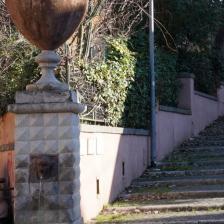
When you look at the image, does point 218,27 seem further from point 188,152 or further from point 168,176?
point 168,176

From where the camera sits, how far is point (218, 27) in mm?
19141

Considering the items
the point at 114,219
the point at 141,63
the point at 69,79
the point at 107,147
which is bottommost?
the point at 114,219

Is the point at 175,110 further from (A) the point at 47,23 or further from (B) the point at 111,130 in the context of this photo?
(A) the point at 47,23

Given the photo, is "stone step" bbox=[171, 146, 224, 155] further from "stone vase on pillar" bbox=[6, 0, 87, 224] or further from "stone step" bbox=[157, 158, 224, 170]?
"stone vase on pillar" bbox=[6, 0, 87, 224]

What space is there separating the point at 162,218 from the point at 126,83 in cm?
378

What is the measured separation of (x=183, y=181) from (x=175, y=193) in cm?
92

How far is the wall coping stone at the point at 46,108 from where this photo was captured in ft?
23.3

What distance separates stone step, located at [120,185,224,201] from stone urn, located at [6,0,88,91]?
4651mm

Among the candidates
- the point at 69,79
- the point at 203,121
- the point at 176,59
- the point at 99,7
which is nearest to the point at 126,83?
the point at 99,7

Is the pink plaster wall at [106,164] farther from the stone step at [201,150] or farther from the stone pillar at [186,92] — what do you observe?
the stone pillar at [186,92]

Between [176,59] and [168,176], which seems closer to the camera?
[168,176]

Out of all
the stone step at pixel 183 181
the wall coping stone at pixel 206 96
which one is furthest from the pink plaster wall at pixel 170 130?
the stone step at pixel 183 181

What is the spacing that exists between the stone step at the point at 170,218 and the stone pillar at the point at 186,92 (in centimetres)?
723

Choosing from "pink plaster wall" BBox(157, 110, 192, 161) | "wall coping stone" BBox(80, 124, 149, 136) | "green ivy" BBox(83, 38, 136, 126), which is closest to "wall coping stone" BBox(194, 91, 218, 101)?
"pink plaster wall" BBox(157, 110, 192, 161)
